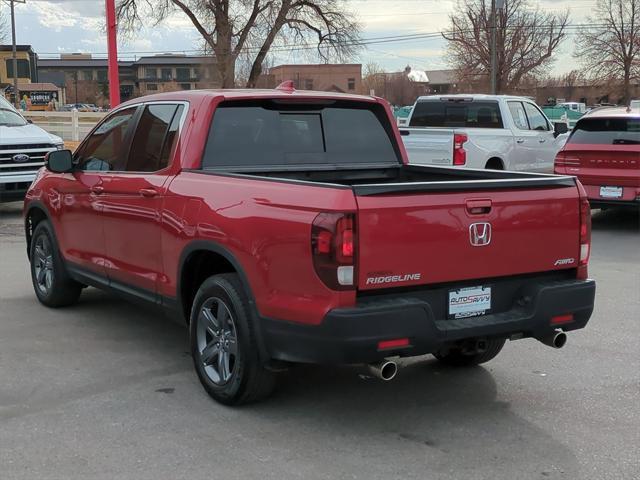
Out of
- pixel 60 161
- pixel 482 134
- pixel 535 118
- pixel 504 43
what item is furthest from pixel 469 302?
pixel 504 43

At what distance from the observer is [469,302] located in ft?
14.0

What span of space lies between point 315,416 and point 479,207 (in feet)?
4.99

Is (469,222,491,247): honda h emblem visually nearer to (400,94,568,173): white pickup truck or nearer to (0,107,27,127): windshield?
(400,94,568,173): white pickup truck

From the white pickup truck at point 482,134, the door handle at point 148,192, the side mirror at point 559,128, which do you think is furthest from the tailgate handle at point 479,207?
the side mirror at point 559,128

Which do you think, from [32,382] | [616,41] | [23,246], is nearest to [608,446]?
[32,382]

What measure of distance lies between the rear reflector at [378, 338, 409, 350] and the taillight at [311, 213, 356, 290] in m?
0.32

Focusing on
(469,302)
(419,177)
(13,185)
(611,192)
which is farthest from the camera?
(13,185)

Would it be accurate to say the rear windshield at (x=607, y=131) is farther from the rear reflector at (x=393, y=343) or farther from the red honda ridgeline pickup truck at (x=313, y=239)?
the rear reflector at (x=393, y=343)

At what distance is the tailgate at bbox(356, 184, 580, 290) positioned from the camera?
3.88 m

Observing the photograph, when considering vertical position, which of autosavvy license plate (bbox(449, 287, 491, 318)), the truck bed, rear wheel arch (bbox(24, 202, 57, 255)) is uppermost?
the truck bed

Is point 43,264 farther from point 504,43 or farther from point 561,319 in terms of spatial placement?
point 504,43

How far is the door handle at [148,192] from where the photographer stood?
5.18 m

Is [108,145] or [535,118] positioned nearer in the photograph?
[108,145]

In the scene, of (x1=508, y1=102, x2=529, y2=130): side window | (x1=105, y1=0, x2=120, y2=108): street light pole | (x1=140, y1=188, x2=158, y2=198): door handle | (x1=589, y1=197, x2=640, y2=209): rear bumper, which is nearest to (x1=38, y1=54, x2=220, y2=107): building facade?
(x1=105, y1=0, x2=120, y2=108): street light pole
